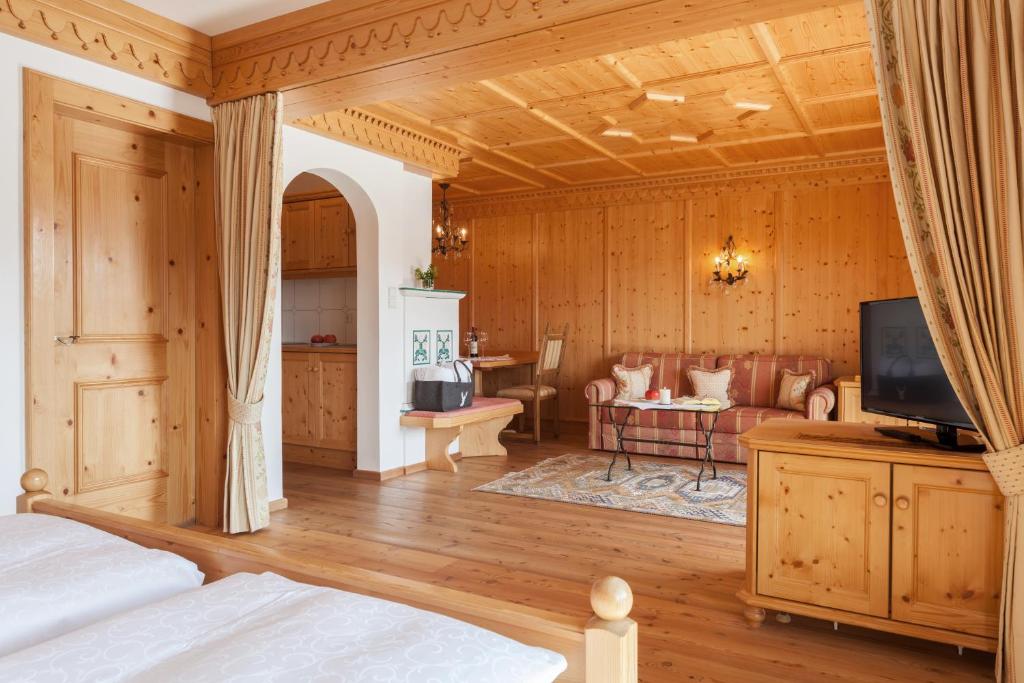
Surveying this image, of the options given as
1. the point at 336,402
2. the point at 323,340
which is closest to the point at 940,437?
the point at 336,402

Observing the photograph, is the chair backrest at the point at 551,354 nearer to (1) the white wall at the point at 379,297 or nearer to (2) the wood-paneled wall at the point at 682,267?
(2) the wood-paneled wall at the point at 682,267

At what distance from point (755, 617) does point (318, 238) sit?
5.13 metres

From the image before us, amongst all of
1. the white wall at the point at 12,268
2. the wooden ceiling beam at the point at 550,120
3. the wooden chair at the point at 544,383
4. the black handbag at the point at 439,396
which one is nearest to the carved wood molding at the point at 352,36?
the white wall at the point at 12,268

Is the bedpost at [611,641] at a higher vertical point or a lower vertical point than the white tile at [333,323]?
lower

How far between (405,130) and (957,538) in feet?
15.7

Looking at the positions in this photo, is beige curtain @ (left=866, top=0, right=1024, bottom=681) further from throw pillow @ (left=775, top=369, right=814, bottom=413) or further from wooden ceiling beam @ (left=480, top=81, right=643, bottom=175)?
throw pillow @ (left=775, top=369, right=814, bottom=413)

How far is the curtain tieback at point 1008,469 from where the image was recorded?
7.32 feet

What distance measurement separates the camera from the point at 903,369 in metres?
2.92

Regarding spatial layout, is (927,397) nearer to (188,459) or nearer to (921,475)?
(921,475)

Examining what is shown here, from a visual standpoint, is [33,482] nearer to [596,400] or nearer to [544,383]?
[596,400]

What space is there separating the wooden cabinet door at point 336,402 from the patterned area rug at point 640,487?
4.47 feet

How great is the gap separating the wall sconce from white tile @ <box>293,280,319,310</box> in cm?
417

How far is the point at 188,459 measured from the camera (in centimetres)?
424

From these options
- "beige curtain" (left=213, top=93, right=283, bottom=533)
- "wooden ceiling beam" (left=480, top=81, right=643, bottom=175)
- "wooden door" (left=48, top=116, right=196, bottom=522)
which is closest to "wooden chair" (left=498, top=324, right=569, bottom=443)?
"wooden ceiling beam" (left=480, top=81, right=643, bottom=175)
